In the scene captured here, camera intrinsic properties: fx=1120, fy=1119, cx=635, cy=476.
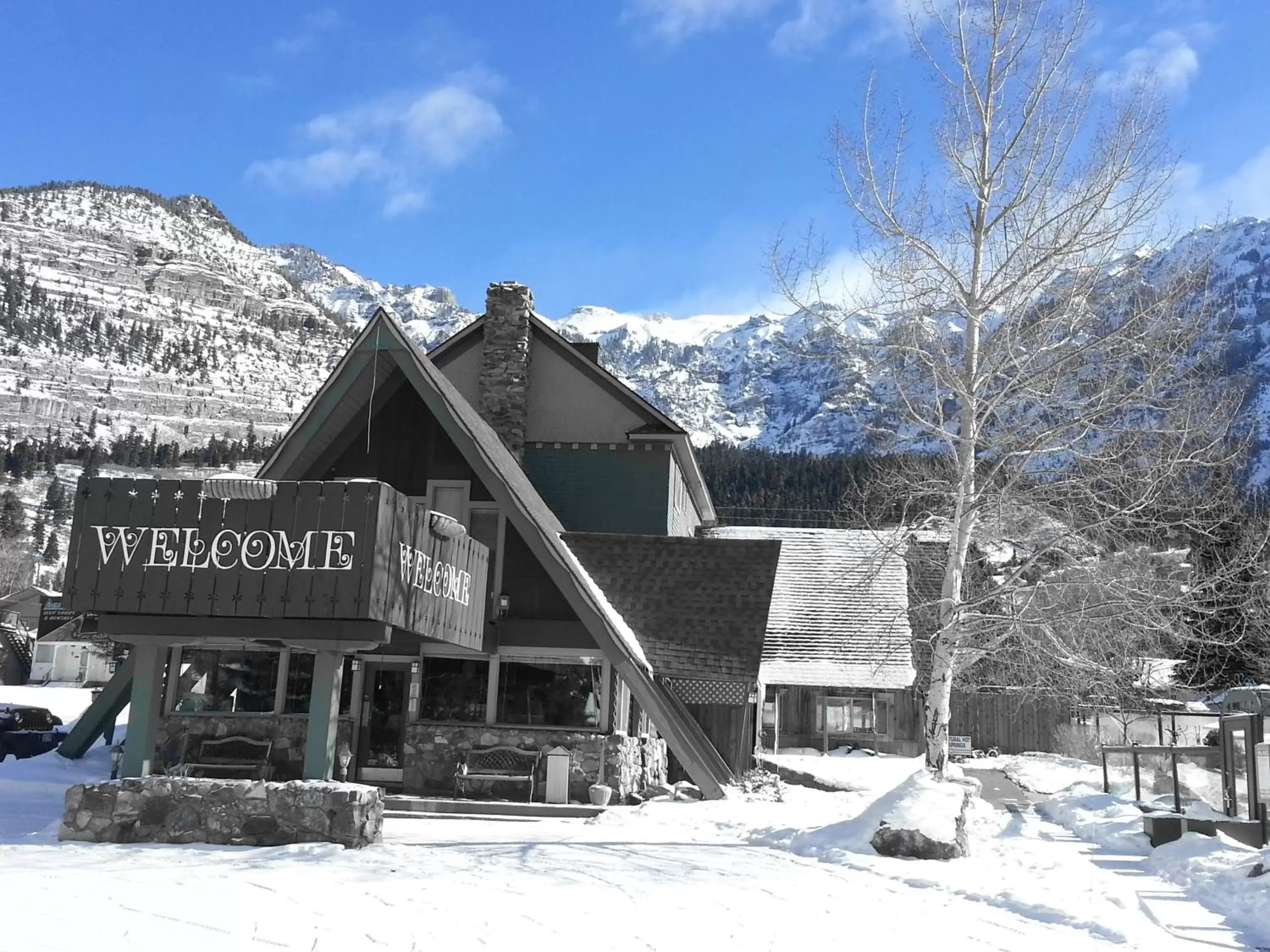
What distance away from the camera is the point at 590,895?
28.6 ft

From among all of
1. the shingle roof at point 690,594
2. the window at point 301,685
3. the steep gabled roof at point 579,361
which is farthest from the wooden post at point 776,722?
the window at point 301,685

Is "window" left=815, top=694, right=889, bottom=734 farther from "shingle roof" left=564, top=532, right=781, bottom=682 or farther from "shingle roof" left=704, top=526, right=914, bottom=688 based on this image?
"shingle roof" left=564, top=532, right=781, bottom=682

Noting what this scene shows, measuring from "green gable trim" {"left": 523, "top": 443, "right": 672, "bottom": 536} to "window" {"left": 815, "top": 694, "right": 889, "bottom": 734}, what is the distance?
14.3m

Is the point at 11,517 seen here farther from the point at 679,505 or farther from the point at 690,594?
the point at 690,594

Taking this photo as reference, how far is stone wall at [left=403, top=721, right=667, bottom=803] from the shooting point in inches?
673

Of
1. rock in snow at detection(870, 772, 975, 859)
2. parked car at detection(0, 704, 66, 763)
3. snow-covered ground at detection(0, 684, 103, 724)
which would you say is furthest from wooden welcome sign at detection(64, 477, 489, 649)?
snow-covered ground at detection(0, 684, 103, 724)

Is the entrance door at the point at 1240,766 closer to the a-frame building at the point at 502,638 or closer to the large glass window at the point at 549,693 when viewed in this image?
the a-frame building at the point at 502,638

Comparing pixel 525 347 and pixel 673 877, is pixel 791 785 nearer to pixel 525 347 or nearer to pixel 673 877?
pixel 525 347

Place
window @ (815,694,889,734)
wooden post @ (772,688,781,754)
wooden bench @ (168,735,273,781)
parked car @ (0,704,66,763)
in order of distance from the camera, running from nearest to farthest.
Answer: wooden bench @ (168,735,273,781), parked car @ (0,704,66,763), wooden post @ (772,688,781,754), window @ (815,694,889,734)

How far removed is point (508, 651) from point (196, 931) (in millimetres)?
10773

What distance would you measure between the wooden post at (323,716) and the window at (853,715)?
919 inches

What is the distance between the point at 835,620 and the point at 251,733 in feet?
54.4

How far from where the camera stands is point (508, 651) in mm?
17812

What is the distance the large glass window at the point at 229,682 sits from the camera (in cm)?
1805
